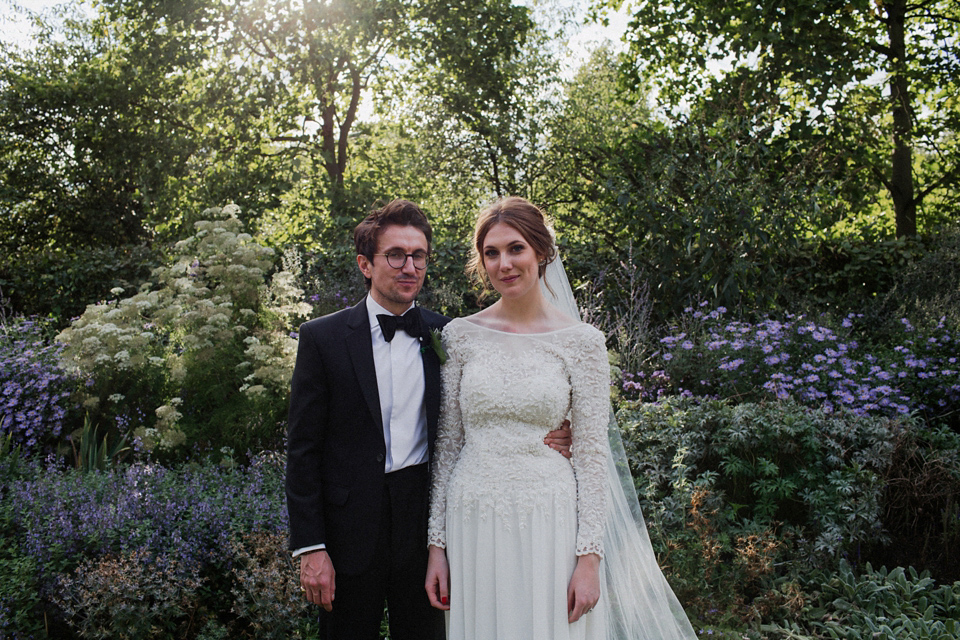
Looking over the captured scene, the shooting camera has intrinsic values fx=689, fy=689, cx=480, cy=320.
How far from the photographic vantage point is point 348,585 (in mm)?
2213

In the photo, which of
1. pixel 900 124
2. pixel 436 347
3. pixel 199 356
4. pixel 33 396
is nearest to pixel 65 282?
pixel 33 396

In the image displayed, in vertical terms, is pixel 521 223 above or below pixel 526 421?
above

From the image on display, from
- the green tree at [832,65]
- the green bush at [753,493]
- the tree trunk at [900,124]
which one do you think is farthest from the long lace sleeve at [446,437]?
the tree trunk at [900,124]

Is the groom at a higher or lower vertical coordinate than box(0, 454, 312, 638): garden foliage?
higher

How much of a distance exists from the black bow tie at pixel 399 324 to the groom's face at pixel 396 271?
40 mm

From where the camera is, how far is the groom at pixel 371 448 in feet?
7.16

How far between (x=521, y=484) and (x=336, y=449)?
61 cm

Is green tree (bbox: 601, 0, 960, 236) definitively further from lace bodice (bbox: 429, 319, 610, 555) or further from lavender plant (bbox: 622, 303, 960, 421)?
lace bodice (bbox: 429, 319, 610, 555)

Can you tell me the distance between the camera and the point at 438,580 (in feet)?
7.25

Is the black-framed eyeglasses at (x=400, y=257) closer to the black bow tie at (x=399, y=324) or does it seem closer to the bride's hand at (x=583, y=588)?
the black bow tie at (x=399, y=324)

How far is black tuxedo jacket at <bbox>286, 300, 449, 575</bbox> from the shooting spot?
85.4 inches

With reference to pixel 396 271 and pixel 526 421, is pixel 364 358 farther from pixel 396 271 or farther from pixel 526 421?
pixel 526 421

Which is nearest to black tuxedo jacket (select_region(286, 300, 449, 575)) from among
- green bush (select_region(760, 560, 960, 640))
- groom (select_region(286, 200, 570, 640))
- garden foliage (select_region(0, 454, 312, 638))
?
groom (select_region(286, 200, 570, 640))

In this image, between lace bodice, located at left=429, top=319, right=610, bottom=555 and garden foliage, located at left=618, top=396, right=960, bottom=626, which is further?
garden foliage, located at left=618, top=396, right=960, bottom=626
